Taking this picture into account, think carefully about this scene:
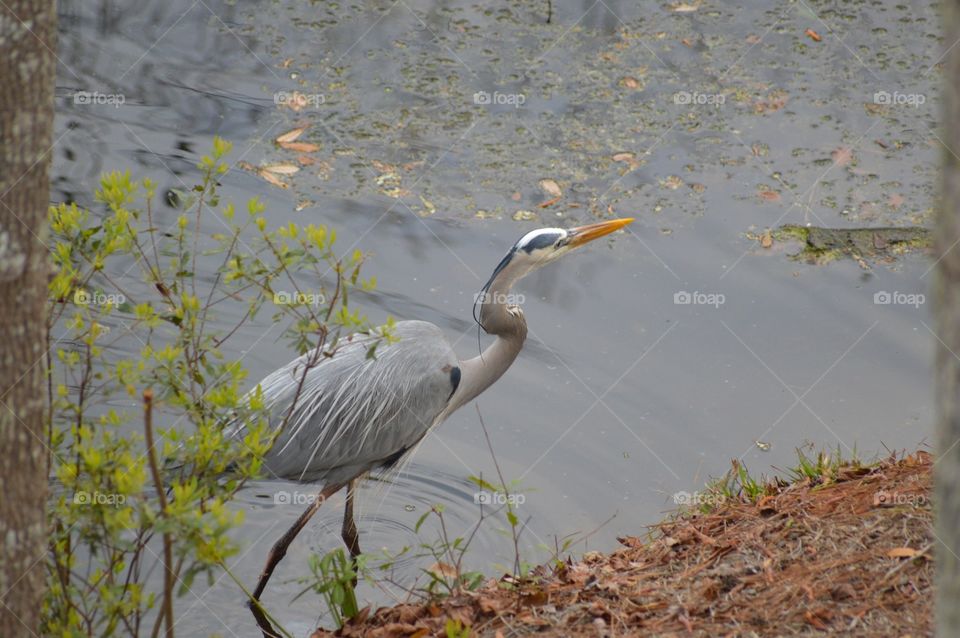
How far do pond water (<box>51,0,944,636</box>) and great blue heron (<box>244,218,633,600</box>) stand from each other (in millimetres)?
385

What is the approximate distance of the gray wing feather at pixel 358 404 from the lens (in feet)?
18.3

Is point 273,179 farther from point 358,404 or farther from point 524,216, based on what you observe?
point 358,404

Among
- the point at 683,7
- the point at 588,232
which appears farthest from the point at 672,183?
the point at 588,232

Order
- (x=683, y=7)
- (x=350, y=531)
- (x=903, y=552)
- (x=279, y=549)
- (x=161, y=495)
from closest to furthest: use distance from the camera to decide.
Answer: (x=161, y=495) < (x=903, y=552) < (x=279, y=549) < (x=350, y=531) < (x=683, y=7)

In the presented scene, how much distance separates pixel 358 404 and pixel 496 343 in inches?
→ 30.3

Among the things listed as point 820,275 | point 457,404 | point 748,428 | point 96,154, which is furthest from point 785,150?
point 96,154

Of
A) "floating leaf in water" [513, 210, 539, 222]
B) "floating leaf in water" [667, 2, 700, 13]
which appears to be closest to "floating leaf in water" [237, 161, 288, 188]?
"floating leaf in water" [513, 210, 539, 222]

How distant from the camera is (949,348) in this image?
242cm

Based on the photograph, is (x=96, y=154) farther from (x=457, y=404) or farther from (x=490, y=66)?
(x=457, y=404)

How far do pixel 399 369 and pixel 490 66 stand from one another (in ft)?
13.3

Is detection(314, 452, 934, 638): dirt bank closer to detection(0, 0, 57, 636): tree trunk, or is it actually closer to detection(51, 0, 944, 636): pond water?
detection(51, 0, 944, 636): pond water

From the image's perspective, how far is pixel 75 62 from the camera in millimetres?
8812

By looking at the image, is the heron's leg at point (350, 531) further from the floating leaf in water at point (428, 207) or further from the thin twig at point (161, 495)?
the floating leaf in water at point (428, 207)

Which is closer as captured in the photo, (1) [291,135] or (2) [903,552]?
(2) [903,552]
